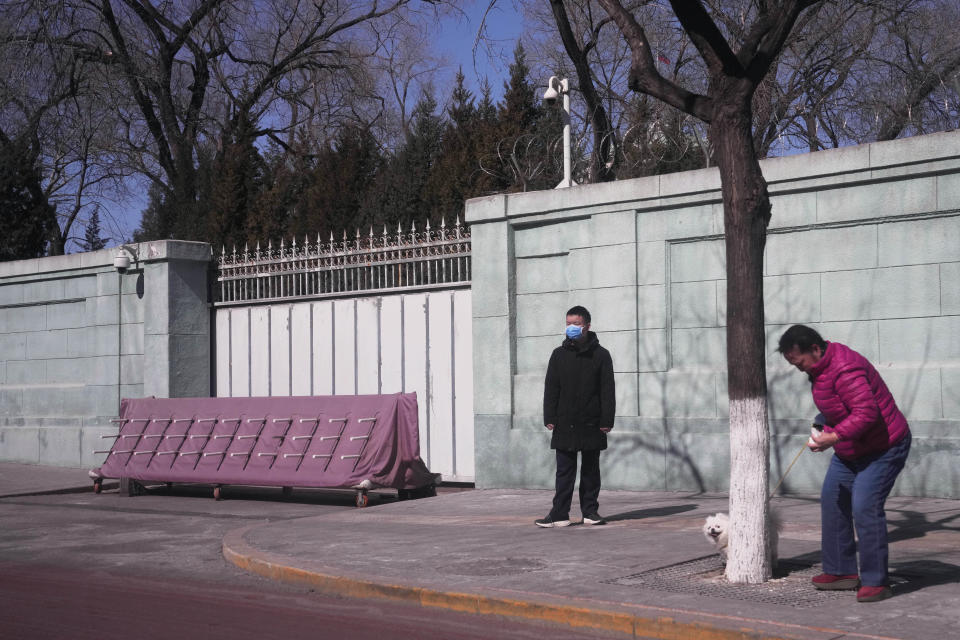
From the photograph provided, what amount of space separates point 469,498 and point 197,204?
36.7ft

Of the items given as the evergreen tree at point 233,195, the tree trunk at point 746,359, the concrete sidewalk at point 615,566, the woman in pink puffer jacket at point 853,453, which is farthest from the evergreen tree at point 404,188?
the woman in pink puffer jacket at point 853,453

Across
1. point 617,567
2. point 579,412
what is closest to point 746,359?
point 617,567

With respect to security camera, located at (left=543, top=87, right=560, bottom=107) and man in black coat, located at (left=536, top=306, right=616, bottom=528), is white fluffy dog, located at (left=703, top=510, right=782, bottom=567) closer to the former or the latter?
man in black coat, located at (left=536, top=306, right=616, bottom=528)

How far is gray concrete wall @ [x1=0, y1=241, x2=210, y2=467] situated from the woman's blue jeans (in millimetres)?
11532

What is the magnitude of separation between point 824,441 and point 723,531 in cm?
112

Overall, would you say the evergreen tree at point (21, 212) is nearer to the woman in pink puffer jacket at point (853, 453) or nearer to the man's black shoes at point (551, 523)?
the man's black shoes at point (551, 523)

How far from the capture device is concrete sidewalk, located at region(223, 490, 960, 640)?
19.1 ft

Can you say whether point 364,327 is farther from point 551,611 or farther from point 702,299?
point 551,611

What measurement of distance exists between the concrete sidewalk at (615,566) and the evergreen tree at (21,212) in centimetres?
1534

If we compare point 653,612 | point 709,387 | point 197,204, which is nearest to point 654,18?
point 197,204

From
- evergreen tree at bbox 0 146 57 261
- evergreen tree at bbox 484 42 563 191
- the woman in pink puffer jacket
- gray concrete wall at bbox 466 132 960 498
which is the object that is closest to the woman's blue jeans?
the woman in pink puffer jacket

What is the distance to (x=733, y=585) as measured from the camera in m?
6.66

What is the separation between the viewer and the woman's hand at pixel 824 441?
6.13 metres

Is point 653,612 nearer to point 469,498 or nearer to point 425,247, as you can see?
point 469,498
